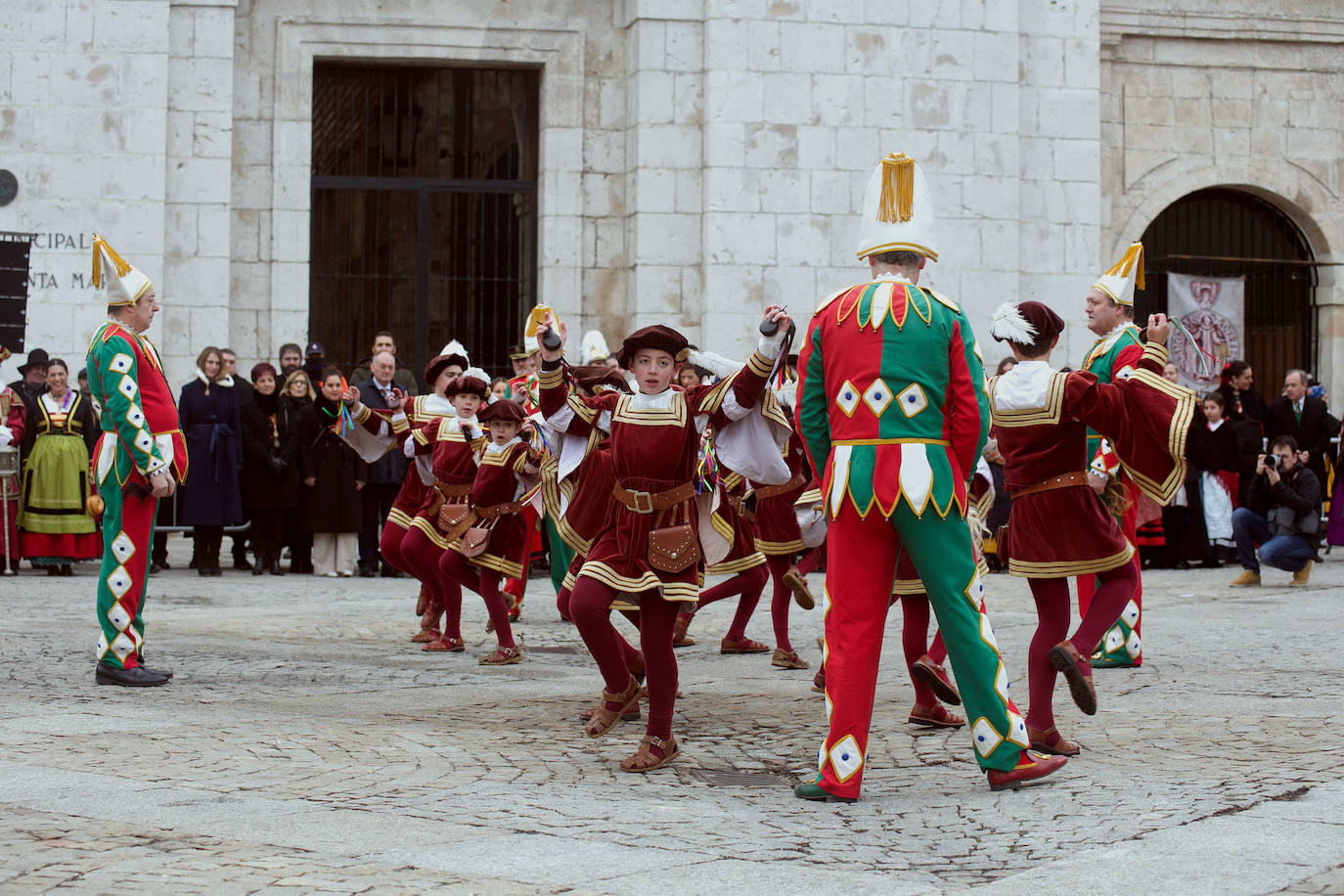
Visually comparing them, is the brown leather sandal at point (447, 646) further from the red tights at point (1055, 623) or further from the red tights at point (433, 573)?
the red tights at point (1055, 623)

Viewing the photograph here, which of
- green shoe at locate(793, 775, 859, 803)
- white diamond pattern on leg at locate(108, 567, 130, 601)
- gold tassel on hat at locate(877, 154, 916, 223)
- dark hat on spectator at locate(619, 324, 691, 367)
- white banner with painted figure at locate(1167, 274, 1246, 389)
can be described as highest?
white banner with painted figure at locate(1167, 274, 1246, 389)

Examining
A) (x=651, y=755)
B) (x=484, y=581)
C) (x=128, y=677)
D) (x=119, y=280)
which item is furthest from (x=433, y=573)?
(x=651, y=755)

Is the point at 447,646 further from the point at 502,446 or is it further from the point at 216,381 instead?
the point at 216,381

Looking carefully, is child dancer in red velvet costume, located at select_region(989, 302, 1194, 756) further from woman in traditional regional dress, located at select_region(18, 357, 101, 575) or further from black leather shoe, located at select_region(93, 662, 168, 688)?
woman in traditional regional dress, located at select_region(18, 357, 101, 575)

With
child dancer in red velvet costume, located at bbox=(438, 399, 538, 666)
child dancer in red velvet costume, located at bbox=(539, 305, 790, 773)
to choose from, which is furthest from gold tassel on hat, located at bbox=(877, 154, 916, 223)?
child dancer in red velvet costume, located at bbox=(438, 399, 538, 666)

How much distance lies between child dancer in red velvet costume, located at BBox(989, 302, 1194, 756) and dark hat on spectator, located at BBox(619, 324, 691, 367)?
1234 mm

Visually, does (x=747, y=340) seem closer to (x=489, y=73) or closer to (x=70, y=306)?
(x=489, y=73)

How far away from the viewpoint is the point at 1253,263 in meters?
20.4

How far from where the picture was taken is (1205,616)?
1130 cm

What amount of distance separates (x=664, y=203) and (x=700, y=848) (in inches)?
518

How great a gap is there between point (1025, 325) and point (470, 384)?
4.25 meters

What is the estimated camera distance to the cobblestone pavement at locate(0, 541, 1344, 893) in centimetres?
457

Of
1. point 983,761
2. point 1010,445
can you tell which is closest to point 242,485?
point 1010,445

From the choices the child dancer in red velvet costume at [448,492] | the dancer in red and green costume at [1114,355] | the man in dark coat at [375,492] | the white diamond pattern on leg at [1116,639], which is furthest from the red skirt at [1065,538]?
the man in dark coat at [375,492]
